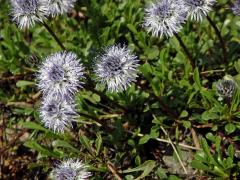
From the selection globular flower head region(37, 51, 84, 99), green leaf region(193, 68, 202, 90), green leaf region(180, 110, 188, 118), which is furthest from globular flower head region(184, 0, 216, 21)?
globular flower head region(37, 51, 84, 99)

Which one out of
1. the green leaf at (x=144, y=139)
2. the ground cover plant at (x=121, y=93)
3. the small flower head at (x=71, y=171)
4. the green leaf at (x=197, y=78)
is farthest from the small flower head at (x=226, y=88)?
the small flower head at (x=71, y=171)

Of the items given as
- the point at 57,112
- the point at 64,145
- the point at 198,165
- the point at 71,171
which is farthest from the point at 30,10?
the point at 198,165

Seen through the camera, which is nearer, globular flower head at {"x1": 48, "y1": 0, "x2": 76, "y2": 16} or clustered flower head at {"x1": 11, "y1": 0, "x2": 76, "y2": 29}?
clustered flower head at {"x1": 11, "y1": 0, "x2": 76, "y2": 29}

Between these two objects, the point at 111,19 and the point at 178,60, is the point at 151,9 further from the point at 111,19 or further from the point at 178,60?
the point at 111,19

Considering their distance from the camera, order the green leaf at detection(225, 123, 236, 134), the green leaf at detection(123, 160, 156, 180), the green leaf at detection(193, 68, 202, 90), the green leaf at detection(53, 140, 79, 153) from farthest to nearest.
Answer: the green leaf at detection(53, 140, 79, 153) → the green leaf at detection(193, 68, 202, 90) → the green leaf at detection(123, 160, 156, 180) → the green leaf at detection(225, 123, 236, 134)

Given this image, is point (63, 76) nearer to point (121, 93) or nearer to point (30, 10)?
point (30, 10)

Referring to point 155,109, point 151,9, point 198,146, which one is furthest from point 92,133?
point 151,9

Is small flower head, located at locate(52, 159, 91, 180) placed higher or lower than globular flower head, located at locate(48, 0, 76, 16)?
lower

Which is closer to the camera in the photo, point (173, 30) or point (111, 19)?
point (173, 30)

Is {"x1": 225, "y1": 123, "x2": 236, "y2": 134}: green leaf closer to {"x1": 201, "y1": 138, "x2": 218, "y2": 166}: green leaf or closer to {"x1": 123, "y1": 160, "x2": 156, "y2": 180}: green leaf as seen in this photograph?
{"x1": 201, "y1": 138, "x2": 218, "y2": 166}: green leaf
